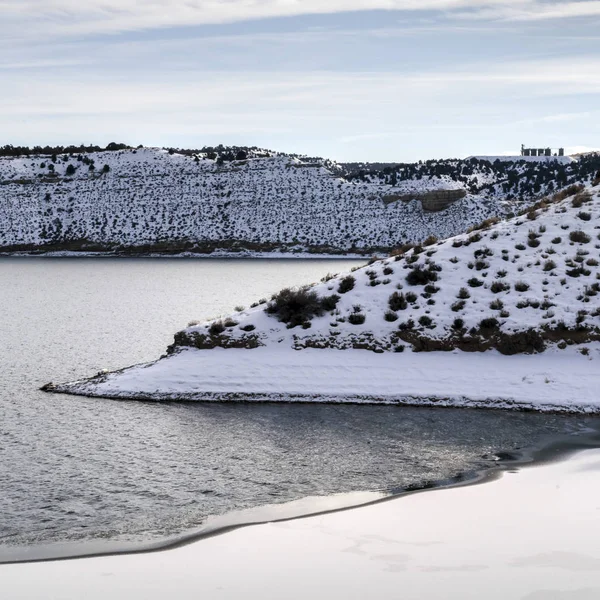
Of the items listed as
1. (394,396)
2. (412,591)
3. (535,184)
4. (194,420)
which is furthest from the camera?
(535,184)

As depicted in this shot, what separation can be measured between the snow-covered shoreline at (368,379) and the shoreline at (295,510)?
3841 millimetres

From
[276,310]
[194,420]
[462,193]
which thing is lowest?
[194,420]

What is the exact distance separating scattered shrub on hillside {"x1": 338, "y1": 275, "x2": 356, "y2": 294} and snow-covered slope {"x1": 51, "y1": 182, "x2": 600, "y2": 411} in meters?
0.05

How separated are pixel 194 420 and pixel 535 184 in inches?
5828

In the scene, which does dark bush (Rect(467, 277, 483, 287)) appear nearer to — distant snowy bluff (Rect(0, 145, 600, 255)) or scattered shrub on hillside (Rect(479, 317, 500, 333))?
scattered shrub on hillside (Rect(479, 317, 500, 333))

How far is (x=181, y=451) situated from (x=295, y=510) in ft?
15.7

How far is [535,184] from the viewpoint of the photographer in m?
159

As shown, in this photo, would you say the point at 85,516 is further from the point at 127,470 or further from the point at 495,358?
the point at 495,358

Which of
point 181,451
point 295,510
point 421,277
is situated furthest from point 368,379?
point 295,510

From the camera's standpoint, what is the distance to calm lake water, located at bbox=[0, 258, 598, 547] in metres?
14.9

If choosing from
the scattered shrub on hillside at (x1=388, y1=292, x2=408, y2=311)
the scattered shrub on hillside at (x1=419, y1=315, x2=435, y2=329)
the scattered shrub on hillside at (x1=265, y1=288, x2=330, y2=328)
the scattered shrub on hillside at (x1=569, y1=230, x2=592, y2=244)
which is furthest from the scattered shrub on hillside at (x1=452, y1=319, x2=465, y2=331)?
the scattered shrub on hillside at (x1=569, y1=230, x2=592, y2=244)

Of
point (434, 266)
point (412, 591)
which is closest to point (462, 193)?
point (434, 266)

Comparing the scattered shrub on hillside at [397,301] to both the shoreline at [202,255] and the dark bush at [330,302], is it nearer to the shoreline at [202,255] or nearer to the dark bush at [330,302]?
the dark bush at [330,302]

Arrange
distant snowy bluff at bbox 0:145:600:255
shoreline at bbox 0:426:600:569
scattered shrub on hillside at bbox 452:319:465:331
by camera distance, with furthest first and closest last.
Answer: distant snowy bluff at bbox 0:145:600:255
scattered shrub on hillside at bbox 452:319:465:331
shoreline at bbox 0:426:600:569
